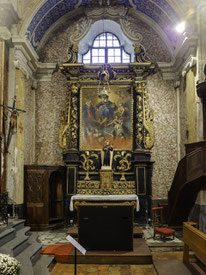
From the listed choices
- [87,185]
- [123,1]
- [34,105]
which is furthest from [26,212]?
[123,1]

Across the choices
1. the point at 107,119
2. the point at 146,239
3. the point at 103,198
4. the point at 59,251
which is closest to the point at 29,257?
the point at 59,251

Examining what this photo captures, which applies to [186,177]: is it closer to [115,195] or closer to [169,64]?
[115,195]

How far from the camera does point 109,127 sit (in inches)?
458

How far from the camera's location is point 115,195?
10250mm

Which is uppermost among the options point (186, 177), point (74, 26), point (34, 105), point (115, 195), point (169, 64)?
point (74, 26)

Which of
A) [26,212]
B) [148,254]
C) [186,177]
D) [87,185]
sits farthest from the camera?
[87,185]

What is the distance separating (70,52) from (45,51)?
4.45 ft

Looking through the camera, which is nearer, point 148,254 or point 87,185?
point 148,254

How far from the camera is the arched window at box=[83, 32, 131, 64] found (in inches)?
501

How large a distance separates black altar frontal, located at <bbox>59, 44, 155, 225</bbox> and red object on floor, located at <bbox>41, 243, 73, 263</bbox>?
3286 mm

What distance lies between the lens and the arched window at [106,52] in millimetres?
12727

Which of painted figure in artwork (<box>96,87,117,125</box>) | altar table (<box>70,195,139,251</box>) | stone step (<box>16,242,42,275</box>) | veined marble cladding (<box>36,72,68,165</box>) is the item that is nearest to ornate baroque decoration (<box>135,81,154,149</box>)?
painted figure in artwork (<box>96,87,117,125</box>)

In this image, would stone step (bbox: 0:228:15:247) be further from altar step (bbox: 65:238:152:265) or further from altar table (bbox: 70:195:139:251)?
altar table (bbox: 70:195:139:251)

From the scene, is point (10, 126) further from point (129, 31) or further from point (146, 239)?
point (129, 31)
